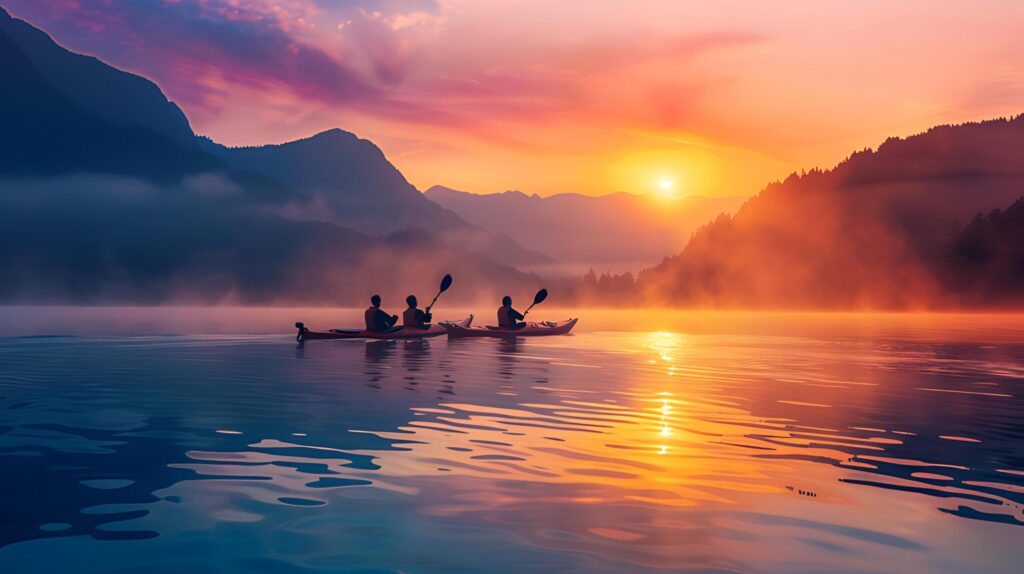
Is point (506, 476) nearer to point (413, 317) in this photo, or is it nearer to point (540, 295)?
point (413, 317)

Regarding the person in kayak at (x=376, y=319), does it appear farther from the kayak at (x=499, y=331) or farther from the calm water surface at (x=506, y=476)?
the calm water surface at (x=506, y=476)

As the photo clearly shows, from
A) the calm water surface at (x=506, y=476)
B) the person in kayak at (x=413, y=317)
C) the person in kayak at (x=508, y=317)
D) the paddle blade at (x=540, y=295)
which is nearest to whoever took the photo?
the calm water surface at (x=506, y=476)

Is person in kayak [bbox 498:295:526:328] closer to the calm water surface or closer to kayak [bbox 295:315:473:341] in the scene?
kayak [bbox 295:315:473:341]

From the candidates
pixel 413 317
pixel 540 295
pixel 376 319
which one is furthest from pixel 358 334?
pixel 540 295

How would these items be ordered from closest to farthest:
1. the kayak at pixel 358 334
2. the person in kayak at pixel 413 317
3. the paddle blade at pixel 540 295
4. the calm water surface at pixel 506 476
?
1. the calm water surface at pixel 506 476
2. the kayak at pixel 358 334
3. the person in kayak at pixel 413 317
4. the paddle blade at pixel 540 295

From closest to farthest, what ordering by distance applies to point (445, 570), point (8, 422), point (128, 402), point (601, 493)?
point (445, 570) < point (601, 493) < point (8, 422) < point (128, 402)

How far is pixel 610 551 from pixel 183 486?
7.46 m

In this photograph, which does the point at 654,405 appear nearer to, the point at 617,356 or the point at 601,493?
the point at 601,493

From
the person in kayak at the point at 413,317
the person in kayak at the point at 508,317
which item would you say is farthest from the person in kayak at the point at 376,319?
the person in kayak at the point at 508,317

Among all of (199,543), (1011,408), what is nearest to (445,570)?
(199,543)

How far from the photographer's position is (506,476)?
13.2 metres

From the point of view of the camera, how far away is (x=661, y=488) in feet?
40.8

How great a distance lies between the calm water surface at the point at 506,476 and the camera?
921 cm

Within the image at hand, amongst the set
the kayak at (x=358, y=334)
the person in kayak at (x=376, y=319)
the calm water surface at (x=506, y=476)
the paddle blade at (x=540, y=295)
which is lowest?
the calm water surface at (x=506, y=476)
